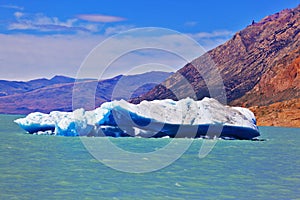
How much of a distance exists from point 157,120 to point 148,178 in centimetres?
1861

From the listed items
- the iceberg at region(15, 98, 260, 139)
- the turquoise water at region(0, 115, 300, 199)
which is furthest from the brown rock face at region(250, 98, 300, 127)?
the turquoise water at region(0, 115, 300, 199)

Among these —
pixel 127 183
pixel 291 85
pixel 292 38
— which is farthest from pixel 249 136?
pixel 292 38

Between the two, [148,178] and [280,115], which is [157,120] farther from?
[280,115]

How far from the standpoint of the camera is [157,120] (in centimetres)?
3888

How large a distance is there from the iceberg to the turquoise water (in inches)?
366

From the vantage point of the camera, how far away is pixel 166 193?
677 inches

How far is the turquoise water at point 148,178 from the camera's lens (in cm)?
1703

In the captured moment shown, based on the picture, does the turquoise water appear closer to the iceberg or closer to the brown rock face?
the iceberg

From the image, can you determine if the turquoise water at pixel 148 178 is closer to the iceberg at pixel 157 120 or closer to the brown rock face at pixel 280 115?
the iceberg at pixel 157 120

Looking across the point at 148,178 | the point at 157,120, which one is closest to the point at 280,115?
the point at 157,120

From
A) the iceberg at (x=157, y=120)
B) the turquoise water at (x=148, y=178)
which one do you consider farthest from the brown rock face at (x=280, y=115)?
the turquoise water at (x=148, y=178)

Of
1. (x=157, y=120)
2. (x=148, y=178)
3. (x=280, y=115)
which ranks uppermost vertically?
(x=280, y=115)

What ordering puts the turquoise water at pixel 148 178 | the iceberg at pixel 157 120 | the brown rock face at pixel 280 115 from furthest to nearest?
the brown rock face at pixel 280 115 < the iceberg at pixel 157 120 < the turquoise water at pixel 148 178

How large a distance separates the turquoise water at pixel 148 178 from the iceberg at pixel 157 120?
30.5ft
